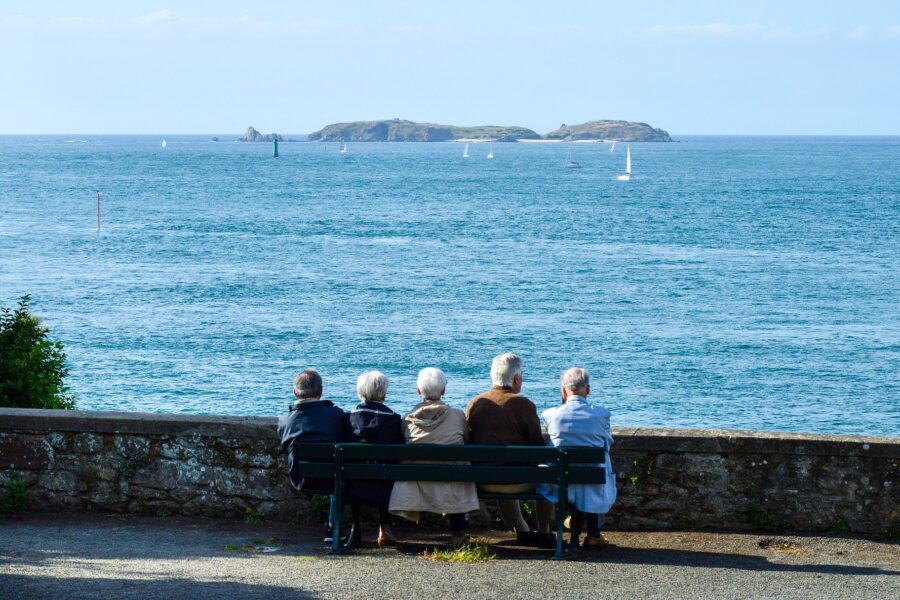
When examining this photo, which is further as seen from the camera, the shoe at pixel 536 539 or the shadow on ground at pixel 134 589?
the shoe at pixel 536 539

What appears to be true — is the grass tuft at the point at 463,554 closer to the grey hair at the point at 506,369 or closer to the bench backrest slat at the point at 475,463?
the bench backrest slat at the point at 475,463

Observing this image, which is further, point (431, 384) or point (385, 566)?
point (431, 384)

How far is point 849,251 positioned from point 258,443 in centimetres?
5922

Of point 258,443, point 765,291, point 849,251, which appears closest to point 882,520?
point 258,443

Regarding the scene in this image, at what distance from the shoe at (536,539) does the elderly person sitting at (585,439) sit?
0.19 meters

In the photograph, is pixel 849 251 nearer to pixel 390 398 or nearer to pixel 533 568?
pixel 390 398

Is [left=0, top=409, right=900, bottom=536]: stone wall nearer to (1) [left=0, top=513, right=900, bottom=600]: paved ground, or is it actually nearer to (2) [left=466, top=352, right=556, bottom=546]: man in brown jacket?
(1) [left=0, top=513, right=900, bottom=600]: paved ground

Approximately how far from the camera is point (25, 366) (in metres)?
9.92

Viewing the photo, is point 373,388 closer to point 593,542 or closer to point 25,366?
point 593,542

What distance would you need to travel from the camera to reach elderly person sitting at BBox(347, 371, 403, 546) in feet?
23.9

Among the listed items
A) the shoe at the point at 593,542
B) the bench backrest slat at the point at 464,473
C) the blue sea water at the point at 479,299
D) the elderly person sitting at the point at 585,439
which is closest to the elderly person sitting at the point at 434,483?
the bench backrest slat at the point at 464,473

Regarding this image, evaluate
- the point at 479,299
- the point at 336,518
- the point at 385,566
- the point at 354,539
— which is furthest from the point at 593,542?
the point at 479,299

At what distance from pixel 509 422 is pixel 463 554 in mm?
863

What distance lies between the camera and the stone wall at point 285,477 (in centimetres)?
752
